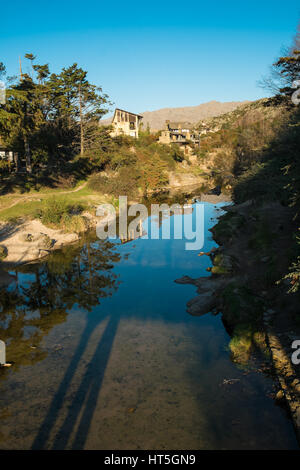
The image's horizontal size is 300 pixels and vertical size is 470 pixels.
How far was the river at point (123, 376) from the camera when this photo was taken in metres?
9.08

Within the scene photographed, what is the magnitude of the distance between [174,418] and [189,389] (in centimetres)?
140

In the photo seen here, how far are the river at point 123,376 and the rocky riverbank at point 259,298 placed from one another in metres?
0.60

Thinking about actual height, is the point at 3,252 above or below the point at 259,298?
above

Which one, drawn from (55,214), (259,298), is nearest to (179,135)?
(55,214)

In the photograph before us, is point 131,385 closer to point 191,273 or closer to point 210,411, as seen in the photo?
point 210,411

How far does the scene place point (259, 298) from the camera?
1530 cm

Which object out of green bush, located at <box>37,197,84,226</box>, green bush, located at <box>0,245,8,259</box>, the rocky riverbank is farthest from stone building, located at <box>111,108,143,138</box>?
green bush, located at <box>0,245,8,259</box>

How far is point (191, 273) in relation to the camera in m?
21.8

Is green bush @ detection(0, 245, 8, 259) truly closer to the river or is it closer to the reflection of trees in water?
the reflection of trees in water

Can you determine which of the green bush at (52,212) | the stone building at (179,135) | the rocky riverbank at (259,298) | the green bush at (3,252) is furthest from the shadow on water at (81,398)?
the stone building at (179,135)

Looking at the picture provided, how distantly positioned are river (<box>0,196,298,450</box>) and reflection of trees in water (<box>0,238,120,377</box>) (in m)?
0.07

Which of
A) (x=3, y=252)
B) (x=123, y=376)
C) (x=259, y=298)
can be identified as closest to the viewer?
(x=123, y=376)

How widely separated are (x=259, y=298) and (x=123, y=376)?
25.1ft

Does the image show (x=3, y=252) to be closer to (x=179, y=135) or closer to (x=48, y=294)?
(x=48, y=294)
